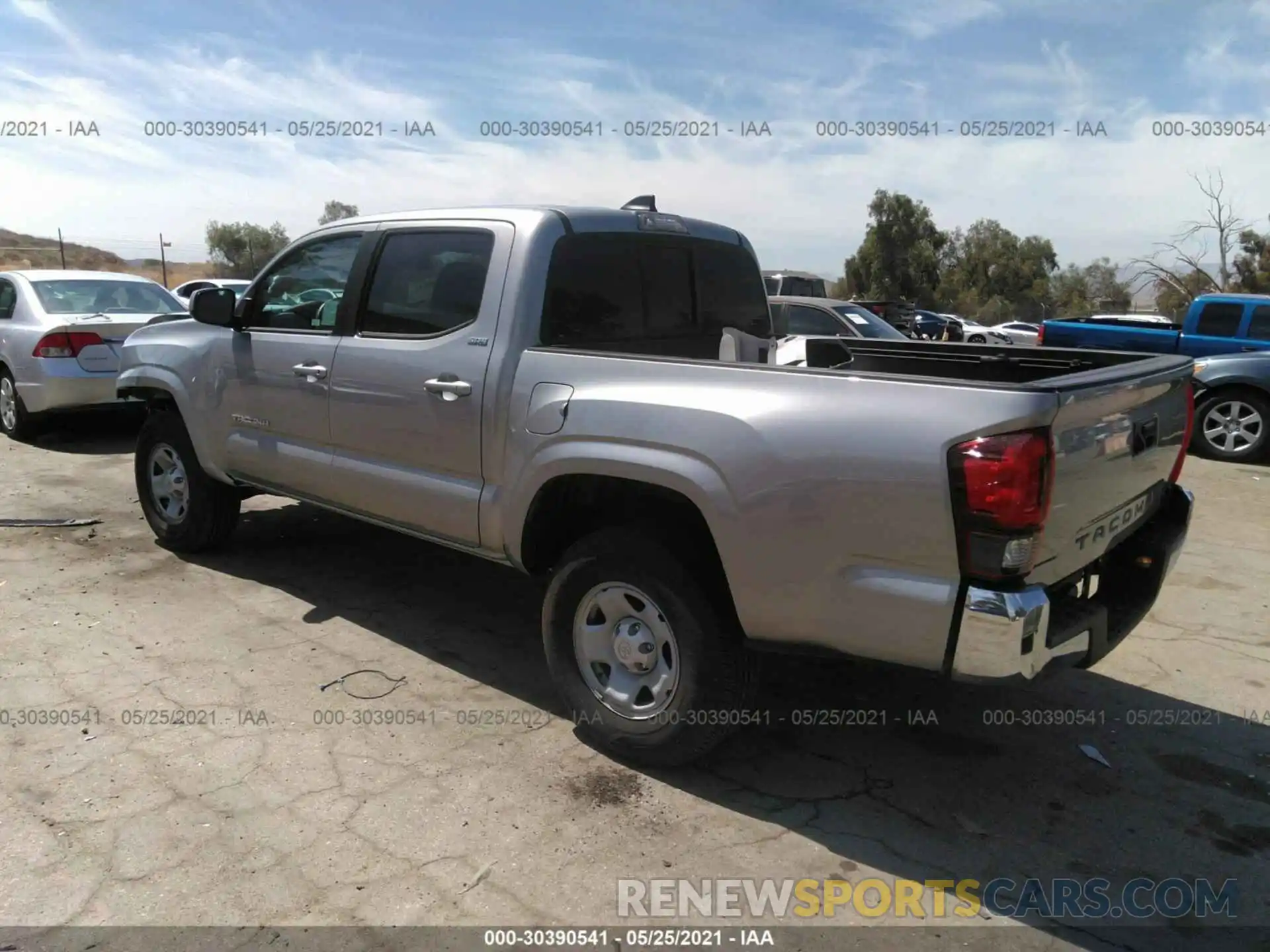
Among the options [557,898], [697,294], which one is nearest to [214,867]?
[557,898]

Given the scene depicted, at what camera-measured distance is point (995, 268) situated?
5975 cm

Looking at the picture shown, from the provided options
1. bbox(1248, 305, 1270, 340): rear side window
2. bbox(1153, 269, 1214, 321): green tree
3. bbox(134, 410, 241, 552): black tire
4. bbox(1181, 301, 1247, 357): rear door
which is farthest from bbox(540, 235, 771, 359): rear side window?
bbox(1153, 269, 1214, 321): green tree

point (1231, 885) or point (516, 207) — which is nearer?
point (1231, 885)

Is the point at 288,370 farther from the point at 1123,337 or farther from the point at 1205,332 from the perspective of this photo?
the point at 1205,332

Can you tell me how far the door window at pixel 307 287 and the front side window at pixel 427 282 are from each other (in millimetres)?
275

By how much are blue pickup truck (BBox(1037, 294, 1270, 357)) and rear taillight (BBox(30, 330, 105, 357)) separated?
382 inches

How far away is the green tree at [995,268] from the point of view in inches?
→ 2311

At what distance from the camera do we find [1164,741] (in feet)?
12.2

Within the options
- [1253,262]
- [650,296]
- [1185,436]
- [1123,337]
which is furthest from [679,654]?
[1253,262]

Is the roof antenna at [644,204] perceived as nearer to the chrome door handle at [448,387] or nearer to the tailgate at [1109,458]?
the chrome door handle at [448,387]

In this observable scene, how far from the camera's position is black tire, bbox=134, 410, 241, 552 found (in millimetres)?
5422

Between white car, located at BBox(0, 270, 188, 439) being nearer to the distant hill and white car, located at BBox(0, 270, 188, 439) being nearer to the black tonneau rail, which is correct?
the black tonneau rail

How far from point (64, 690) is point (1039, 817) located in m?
3.81

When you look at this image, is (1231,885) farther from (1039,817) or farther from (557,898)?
(557,898)
